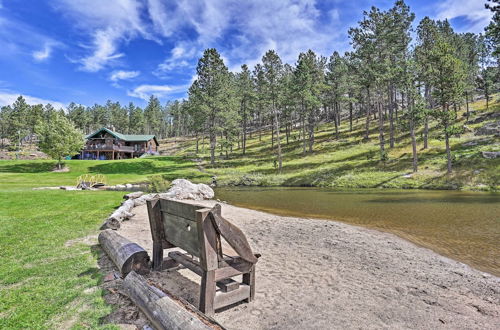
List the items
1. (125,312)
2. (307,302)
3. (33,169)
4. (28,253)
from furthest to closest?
(33,169), (28,253), (307,302), (125,312)

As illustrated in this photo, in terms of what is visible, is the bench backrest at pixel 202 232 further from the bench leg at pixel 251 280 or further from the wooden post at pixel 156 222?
the bench leg at pixel 251 280

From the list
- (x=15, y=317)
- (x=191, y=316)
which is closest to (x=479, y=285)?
(x=191, y=316)

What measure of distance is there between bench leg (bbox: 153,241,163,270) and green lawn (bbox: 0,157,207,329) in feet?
4.23

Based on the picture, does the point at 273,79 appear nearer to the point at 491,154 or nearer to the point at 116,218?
the point at 491,154

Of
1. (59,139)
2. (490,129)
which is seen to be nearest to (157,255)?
(490,129)

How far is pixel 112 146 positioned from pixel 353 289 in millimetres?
79391

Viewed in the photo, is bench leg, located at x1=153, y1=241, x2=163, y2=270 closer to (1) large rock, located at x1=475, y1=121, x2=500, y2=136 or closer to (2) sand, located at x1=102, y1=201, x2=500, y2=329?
(2) sand, located at x1=102, y1=201, x2=500, y2=329

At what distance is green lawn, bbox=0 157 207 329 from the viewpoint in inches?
194

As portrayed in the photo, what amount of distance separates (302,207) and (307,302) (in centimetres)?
1431

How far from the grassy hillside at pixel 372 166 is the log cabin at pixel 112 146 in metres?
33.2

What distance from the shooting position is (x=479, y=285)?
21.8 ft

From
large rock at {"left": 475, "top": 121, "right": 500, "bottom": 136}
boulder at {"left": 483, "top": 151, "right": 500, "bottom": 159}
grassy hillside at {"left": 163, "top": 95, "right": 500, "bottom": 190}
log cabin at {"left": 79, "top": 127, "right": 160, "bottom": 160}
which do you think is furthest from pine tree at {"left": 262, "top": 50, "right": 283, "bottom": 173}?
log cabin at {"left": 79, "top": 127, "right": 160, "bottom": 160}

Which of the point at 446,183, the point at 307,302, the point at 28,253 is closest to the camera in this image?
the point at 307,302

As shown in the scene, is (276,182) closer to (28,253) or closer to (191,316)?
(28,253)
